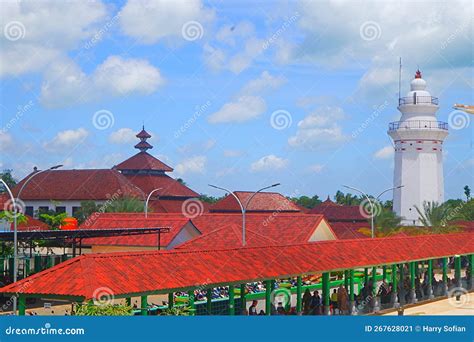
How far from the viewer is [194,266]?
22.4 m

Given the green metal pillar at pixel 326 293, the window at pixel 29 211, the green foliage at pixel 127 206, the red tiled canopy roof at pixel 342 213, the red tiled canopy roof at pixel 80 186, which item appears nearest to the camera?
the green metal pillar at pixel 326 293

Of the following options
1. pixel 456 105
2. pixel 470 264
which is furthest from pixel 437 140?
pixel 470 264

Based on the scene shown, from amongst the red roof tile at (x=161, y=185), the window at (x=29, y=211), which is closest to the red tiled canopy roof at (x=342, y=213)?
the red roof tile at (x=161, y=185)

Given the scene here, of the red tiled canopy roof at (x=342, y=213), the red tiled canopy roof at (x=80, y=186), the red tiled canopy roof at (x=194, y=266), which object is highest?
the red tiled canopy roof at (x=80, y=186)

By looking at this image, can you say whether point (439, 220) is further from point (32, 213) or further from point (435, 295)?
point (32, 213)

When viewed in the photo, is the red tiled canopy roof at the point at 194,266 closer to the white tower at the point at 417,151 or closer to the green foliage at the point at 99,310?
the green foliage at the point at 99,310

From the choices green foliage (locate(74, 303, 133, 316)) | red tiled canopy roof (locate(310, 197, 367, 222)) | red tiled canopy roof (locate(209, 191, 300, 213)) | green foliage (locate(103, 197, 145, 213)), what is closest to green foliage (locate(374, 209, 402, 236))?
red tiled canopy roof (locate(310, 197, 367, 222))

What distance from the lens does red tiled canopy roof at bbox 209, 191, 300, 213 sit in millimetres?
73000

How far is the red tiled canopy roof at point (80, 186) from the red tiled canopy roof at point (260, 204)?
1012cm

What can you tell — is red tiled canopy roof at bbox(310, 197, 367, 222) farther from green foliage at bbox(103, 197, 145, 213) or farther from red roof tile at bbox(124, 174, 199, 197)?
green foliage at bbox(103, 197, 145, 213)

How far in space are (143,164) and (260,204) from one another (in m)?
22.3

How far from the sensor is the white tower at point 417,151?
2522 inches

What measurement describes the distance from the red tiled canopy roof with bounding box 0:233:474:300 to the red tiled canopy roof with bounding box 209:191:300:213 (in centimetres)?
3983

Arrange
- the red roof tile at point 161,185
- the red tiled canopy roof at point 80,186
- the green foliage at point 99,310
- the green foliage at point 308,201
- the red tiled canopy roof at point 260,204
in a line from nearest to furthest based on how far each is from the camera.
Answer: the green foliage at point 99,310 < the red tiled canopy roof at point 260,204 < the red tiled canopy roof at point 80,186 < the red roof tile at point 161,185 < the green foliage at point 308,201
